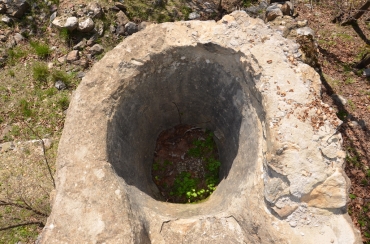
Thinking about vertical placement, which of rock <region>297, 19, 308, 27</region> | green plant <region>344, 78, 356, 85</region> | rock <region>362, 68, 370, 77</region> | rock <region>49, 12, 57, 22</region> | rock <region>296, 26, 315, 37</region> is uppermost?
rock <region>297, 19, 308, 27</region>

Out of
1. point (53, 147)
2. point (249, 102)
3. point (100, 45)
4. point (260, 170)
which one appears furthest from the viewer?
point (100, 45)

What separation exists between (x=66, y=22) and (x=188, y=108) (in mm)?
3403

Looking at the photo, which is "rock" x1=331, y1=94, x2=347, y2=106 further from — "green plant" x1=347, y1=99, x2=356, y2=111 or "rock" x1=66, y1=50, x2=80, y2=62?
"rock" x1=66, y1=50, x2=80, y2=62

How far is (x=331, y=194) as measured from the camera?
230cm

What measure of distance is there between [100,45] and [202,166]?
10.9 feet

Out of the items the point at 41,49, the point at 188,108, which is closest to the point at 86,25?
the point at 41,49

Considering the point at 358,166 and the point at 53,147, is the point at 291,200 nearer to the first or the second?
the point at 358,166

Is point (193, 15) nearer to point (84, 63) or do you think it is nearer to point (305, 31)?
point (305, 31)

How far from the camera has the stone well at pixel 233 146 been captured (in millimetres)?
2334

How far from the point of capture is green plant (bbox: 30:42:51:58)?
538cm

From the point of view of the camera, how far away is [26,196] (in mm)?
→ 4395

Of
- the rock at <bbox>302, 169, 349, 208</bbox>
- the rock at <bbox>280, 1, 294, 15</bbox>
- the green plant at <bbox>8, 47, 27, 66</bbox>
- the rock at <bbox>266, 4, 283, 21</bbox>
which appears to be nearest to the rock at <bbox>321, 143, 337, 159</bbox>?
the rock at <bbox>302, 169, 349, 208</bbox>

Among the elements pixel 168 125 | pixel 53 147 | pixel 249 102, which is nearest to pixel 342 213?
pixel 249 102

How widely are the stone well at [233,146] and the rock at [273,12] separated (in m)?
2.88
